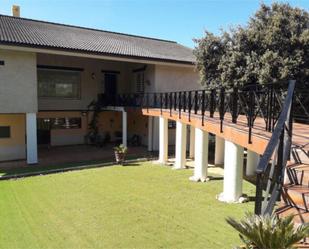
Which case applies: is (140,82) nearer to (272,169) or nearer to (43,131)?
(43,131)

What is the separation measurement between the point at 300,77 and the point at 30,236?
1217 centimetres

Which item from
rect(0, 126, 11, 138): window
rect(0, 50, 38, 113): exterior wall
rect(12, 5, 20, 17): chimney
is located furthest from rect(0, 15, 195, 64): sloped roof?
rect(0, 126, 11, 138): window

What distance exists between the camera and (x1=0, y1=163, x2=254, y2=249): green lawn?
20.3 feet

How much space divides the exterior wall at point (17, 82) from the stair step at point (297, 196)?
14.0 metres

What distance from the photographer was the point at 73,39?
18.6m

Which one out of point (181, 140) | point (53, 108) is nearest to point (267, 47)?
point (181, 140)

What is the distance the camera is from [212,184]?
1062 cm

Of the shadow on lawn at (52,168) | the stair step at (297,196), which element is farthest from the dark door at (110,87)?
the stair step at (297,196)

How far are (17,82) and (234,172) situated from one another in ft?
38.4

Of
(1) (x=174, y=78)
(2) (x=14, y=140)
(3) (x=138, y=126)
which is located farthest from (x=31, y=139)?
(1) (x=174, y=78)

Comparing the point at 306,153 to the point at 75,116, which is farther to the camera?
the point at 75,116

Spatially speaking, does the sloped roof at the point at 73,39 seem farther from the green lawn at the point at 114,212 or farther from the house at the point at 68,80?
the green lawn at the point at 114,212

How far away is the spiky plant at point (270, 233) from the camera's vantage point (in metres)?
2.62

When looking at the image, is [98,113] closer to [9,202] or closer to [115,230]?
[9,202]
